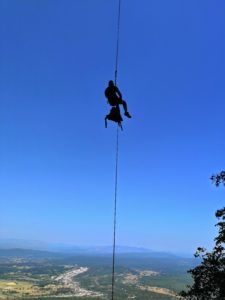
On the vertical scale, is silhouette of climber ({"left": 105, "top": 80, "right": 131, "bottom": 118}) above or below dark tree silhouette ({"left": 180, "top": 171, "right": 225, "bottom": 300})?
above

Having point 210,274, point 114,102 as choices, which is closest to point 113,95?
point 114,102

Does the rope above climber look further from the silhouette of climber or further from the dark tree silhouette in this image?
the dark tree silhouette

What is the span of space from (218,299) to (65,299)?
123773mm

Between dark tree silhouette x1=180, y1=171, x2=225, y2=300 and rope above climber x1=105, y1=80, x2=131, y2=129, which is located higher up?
rope above climber x1=105, y1=80, x2=131, y2=129

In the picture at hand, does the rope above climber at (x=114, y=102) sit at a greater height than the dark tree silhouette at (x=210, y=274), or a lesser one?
greater

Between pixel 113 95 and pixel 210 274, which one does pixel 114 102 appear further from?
pixel 210 274

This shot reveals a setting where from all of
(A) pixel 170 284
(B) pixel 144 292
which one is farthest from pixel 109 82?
(A) pixel 170 284

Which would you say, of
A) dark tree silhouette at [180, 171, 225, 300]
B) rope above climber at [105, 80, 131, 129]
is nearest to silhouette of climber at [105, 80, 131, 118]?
rope above climber at [105, 80, 131, 129]

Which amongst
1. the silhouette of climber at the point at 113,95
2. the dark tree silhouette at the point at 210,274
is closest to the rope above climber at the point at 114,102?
the silhouette of climber at the point at 113,95

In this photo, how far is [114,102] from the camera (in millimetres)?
10266

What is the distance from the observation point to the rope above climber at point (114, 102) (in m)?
10.1

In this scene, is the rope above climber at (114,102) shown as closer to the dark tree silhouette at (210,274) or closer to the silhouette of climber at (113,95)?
the silhouette of climber at (113,95)

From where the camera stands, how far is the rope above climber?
33.2 feet

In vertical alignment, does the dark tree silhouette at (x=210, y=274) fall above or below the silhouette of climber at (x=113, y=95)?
below
